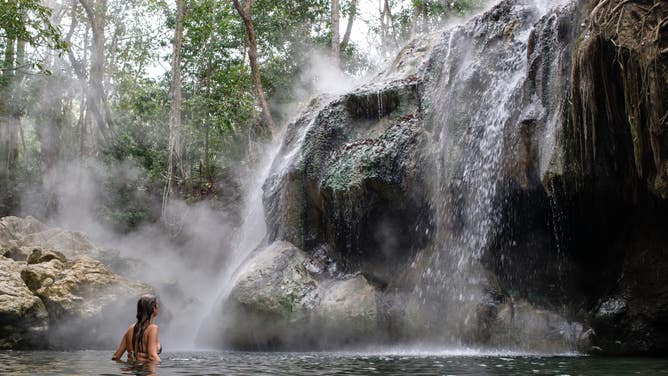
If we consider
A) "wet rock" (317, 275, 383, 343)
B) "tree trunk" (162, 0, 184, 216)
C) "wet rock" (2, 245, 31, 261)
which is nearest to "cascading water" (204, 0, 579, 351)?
"wet rock" (317, 275, 383, 343)

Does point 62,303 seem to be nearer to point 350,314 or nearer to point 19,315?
point 19,315

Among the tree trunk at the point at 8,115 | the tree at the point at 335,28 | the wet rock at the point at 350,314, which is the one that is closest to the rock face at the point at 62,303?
the wet rock at the point at 350,314

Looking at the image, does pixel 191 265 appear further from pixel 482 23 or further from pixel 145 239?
pixel 482 23

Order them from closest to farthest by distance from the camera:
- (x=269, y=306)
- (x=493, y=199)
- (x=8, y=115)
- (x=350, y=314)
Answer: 1. (x=493, y=199)
2. (x=350, y=314)
3. (x=269, y=306)
4. (x=8, y=115)

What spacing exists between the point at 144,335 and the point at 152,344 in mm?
118

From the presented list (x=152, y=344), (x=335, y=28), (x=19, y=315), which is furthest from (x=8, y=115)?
(x=152, y=344)

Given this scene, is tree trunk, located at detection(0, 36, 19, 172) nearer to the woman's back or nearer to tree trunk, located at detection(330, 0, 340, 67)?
tree trunk, located at detection(330, 0, 340, 67)

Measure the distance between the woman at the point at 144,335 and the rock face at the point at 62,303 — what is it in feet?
18.1

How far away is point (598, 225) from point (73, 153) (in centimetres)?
2420

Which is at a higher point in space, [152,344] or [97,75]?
[97,75]

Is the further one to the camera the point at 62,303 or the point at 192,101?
the point at 192,101

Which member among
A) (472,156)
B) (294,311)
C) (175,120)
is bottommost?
(294,311)

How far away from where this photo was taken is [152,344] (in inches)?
237

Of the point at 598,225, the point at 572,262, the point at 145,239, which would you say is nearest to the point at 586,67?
the point at 598,225
